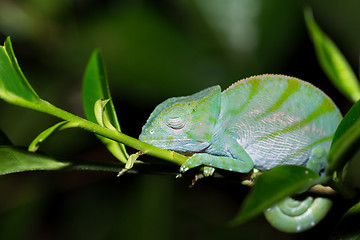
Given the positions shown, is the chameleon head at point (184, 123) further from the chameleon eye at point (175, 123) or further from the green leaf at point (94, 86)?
the green leaf at point (94, 86)

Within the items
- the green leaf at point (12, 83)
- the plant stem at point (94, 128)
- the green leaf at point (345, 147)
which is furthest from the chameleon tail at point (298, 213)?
the green leaf at point (12, 83)

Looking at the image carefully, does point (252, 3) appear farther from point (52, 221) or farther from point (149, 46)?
point (52, 221)

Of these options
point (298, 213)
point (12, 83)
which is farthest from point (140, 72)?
point (12, 83)

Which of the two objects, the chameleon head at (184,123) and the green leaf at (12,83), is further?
the chameleon head at (184,123)

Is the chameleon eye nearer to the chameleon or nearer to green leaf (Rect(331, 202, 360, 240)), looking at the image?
the chameleon

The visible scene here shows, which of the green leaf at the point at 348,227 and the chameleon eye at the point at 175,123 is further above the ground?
the chameleon eye at the point at 175,123

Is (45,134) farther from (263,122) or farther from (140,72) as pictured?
(140,72)

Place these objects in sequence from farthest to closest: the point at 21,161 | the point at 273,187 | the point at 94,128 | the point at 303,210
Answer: the point at 303,210
the point at 21,161
the point at 94,128
the point at 273,187
